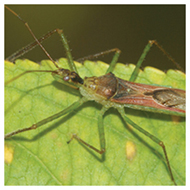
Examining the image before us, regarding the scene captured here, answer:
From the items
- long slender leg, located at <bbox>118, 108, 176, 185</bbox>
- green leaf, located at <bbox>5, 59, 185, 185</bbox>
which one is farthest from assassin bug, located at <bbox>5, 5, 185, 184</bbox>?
green leaf, located at <bbox>5, 59, 185, 185</bbox>

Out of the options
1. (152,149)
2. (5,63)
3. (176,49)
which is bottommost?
(152,149)

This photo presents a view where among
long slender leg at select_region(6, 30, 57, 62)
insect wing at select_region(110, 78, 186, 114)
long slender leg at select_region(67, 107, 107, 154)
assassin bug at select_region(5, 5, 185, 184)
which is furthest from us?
insect wing at select_region(110, 78, 186, 114)

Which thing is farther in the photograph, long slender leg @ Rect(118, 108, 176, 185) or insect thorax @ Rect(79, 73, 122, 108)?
insect thorax @ Rect(79, 73, 122, 108)

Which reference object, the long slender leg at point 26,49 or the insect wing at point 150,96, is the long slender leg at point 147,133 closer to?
the insect wing at point 150,96

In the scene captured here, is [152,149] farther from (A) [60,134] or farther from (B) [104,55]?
(B) [104,55]

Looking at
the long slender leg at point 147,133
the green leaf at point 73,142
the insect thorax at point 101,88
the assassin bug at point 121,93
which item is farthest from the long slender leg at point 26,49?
the long slender leg at point 147,133

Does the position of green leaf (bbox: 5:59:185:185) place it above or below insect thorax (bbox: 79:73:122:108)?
below

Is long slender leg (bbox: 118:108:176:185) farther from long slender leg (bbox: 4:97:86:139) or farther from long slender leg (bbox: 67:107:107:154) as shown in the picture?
long slender leg (bbox: 4:97:86:139)

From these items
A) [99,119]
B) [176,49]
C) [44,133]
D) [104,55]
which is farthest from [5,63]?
[176,49]
